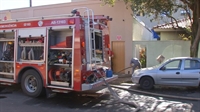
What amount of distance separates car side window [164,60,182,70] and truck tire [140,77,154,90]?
894mm

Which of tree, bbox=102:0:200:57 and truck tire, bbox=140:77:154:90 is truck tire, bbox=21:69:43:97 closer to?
truck tire, bbox=140:77:154:90

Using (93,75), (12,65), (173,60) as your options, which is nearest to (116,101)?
(93,75)

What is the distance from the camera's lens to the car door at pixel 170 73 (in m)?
9.43

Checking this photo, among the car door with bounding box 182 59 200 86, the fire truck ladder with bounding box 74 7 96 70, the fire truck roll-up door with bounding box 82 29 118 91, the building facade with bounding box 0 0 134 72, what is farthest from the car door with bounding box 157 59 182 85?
the building facade with bounding box 0 0 134 72

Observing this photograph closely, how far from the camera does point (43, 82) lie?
305 inches

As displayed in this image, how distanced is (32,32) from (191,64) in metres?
6.52

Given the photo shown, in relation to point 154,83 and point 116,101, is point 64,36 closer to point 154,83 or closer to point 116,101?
point 116,101

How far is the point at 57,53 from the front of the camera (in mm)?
7715

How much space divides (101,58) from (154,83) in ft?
9.72

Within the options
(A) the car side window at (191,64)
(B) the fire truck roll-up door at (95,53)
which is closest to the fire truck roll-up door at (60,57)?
(B) the fire truck roll-up door at (95,53)

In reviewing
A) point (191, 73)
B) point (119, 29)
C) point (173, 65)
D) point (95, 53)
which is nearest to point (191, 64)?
point (191, 73)

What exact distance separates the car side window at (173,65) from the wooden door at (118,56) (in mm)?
5215

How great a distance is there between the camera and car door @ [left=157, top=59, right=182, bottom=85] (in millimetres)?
9430

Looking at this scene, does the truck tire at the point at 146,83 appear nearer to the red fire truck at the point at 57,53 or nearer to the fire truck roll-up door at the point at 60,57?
the red fire truck at the point at 57,53
